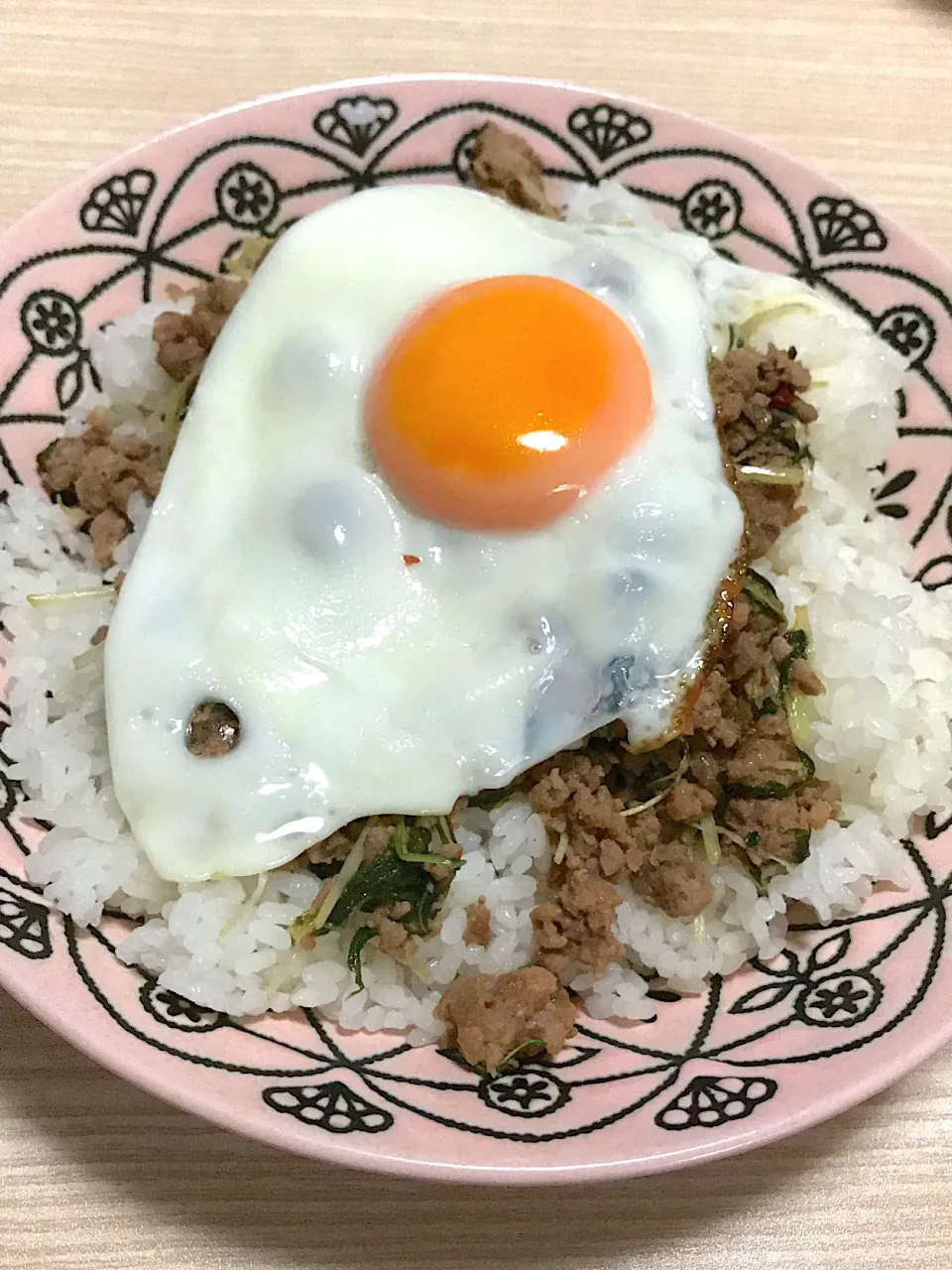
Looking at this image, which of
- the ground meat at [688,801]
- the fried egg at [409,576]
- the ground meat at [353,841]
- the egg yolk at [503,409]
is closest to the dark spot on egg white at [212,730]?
the fried egg at [409,576]

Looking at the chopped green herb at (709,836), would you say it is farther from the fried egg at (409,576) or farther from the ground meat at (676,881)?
the fried egg at (409,576)

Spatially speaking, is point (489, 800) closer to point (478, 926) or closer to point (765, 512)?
point (478, 926)

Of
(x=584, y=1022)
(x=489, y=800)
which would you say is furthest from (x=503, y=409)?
(x=584, y=1022)

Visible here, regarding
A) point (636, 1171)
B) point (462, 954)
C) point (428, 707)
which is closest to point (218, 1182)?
point (462, 954)

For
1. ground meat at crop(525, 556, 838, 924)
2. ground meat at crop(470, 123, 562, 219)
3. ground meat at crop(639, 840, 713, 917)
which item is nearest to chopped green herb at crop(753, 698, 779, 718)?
ground meat at crop(525, 556, 838, 924)

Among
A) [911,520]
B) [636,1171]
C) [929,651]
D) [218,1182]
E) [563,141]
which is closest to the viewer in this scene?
[636,1171]

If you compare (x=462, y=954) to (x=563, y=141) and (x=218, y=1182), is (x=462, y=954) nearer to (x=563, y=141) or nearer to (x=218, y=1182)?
(x=218, y=1182)

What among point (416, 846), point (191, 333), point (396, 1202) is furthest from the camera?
point (191, 333)
